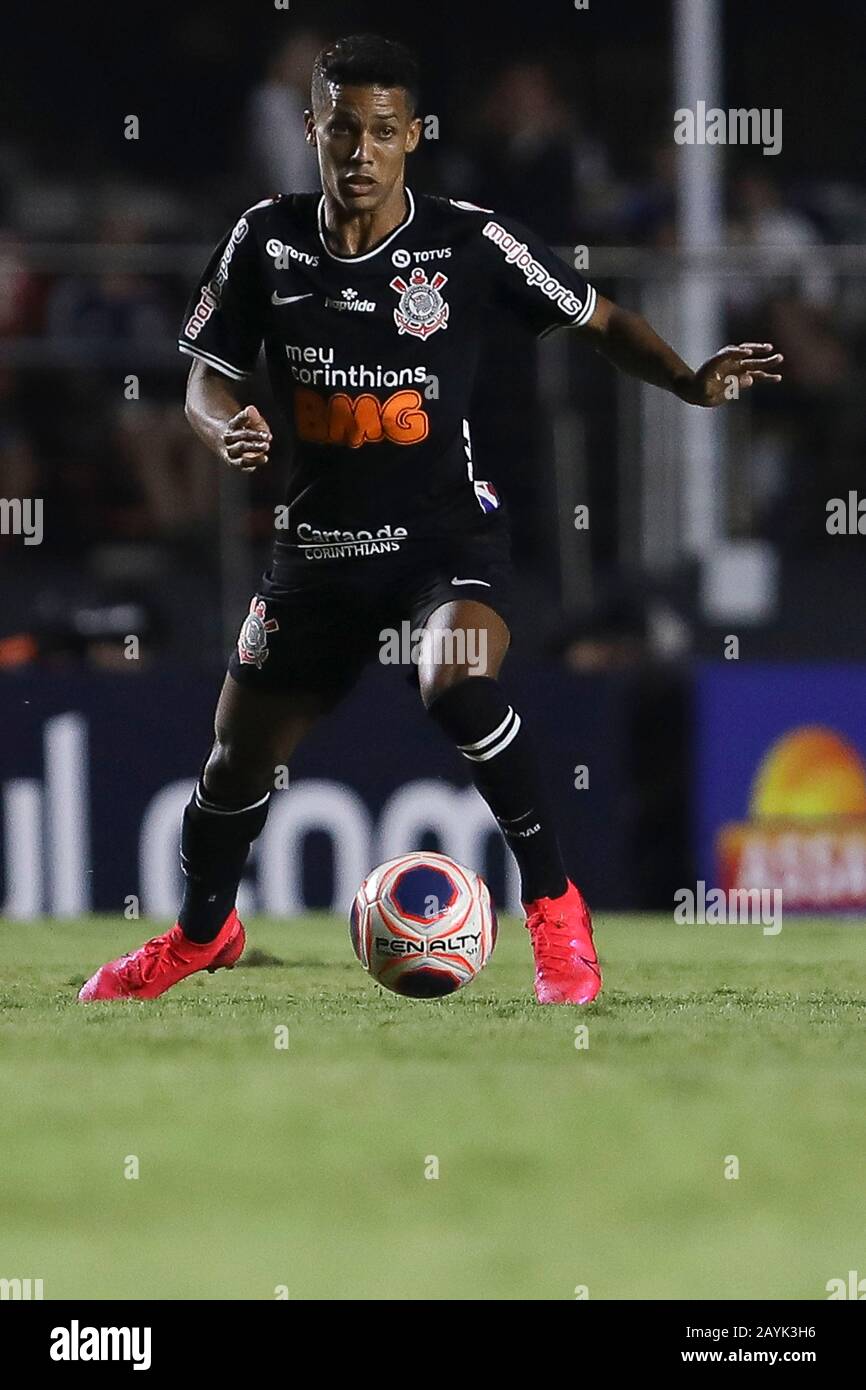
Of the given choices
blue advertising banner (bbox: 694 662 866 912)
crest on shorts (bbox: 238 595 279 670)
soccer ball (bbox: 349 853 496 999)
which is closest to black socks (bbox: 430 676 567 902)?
soccer ball (bbox: 349 853 496 999)

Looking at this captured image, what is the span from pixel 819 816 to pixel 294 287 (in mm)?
4328

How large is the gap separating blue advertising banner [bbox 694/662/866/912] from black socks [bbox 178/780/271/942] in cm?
360

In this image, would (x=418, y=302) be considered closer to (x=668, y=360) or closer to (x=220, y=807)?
(x=668, y=360)

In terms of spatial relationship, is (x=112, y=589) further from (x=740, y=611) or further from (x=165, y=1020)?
(x=165, y=1020)

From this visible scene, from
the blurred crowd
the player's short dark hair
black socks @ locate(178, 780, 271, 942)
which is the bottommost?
black socks @ locate(178, 780, 271, 942)

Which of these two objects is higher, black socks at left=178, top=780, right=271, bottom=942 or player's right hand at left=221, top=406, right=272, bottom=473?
player's right hand at left=221, top=406, right=272, bottom=473

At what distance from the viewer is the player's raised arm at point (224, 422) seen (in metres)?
5.40

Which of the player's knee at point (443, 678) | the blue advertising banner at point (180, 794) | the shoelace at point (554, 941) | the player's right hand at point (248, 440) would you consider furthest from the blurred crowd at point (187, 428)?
the player's right hand at point (248, 440)

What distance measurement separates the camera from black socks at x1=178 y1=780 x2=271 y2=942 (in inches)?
250

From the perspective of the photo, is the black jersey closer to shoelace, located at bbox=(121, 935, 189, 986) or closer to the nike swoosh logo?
the nike swoosh logo

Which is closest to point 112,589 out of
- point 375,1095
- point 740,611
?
point 740,611

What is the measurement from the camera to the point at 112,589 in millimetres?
9844

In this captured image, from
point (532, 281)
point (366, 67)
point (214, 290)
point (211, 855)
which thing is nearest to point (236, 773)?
point (211, 855)

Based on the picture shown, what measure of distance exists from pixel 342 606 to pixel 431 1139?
1577 mm
